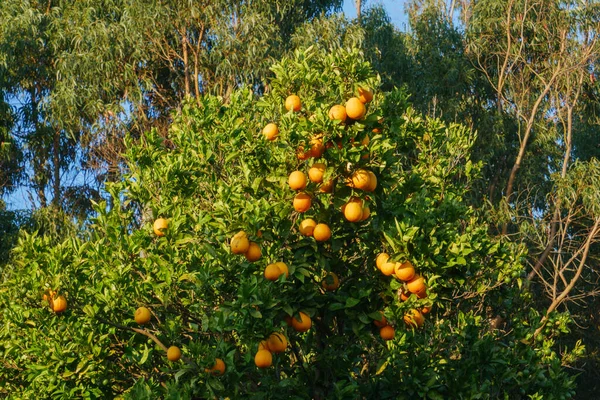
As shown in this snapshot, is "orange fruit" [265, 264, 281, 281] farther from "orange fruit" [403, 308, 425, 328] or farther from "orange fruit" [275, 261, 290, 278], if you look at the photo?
"orange fruit" [403, 308, 425, 328]

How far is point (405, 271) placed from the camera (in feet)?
15.7

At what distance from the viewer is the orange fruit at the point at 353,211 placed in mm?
4762

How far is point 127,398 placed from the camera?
15.0ft

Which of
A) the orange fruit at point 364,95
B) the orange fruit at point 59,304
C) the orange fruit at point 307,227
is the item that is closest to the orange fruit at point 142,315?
the orange fruit at point 59,304

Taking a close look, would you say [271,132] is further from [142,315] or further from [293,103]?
[142,315]

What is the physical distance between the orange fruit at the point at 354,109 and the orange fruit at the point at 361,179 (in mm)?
312

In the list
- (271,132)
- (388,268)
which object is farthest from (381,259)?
(271,132)

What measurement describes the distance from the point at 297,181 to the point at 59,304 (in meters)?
1.57

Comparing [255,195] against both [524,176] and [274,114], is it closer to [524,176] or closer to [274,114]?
[274,114]

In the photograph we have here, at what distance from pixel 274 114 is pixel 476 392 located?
7.79 feet

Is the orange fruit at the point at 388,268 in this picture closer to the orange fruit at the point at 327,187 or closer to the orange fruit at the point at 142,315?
the orange fruit at the point at 327,187

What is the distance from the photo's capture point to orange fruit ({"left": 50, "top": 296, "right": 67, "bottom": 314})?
16.3ft

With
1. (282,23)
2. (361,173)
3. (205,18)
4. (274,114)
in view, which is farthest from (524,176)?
(361,173)

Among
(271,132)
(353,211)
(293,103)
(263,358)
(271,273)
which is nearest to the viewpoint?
(263,358)
